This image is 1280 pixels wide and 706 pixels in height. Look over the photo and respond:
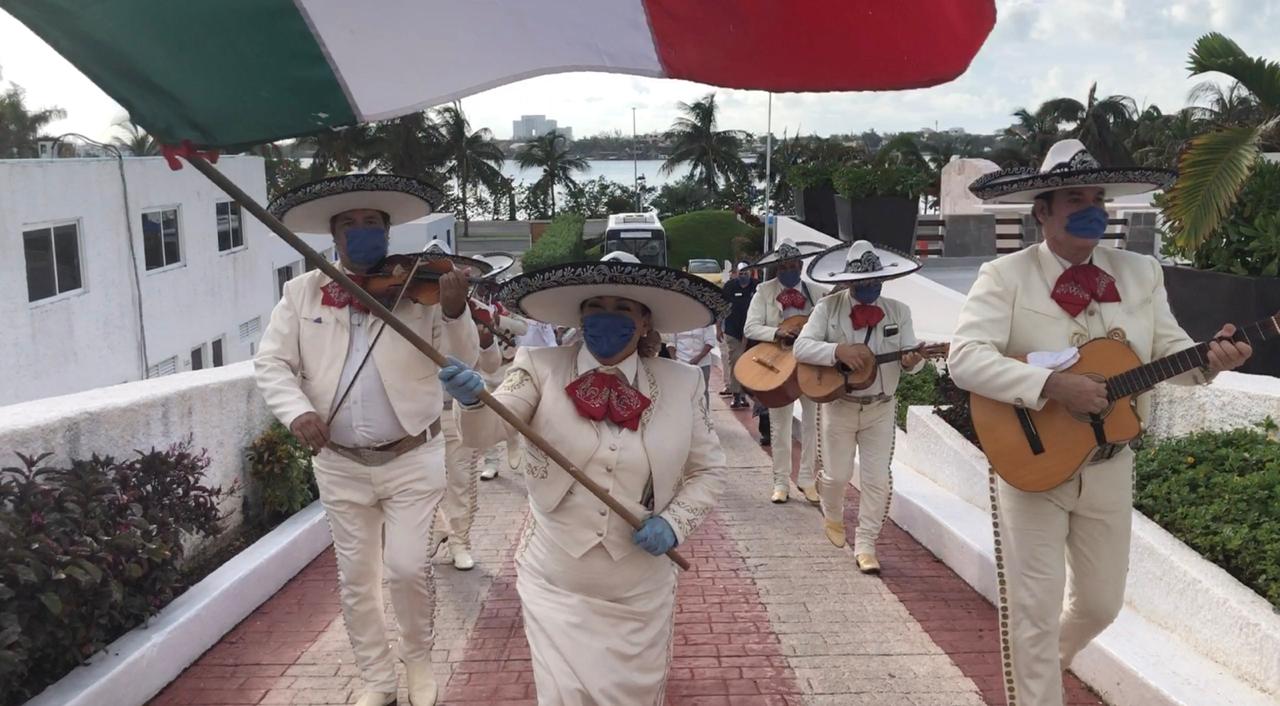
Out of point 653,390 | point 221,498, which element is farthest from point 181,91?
point 221,498

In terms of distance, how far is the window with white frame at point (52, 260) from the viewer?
1986 cm

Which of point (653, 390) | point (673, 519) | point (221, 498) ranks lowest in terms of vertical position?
point (221, 498)

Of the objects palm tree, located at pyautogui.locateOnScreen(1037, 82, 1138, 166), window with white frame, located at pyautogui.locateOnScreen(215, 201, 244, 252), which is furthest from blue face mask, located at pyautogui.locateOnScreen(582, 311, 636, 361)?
palm tree, located at pyautogui.locateOnScreen(1037, 82, 1138, 166)

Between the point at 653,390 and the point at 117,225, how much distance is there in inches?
856

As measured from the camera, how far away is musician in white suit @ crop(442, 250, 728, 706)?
3932mm

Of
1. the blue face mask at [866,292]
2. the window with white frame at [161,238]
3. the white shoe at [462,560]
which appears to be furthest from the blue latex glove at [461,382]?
the window with white frame at [161,238]

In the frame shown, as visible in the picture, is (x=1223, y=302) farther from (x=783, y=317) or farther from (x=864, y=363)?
(x=783, y=317)

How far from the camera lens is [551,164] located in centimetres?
6462

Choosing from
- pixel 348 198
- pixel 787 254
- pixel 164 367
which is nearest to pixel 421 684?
pixel 348 198

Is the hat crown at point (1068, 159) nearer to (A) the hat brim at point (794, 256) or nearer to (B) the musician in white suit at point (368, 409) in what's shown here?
(B) the musician in white suit at point (368, 409)

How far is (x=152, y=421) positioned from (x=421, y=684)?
83.2 inches

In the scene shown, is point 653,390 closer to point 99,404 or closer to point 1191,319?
point 99,404

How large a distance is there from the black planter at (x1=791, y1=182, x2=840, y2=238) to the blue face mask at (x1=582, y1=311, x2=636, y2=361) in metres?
17.8

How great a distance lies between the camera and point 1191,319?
8.48m
